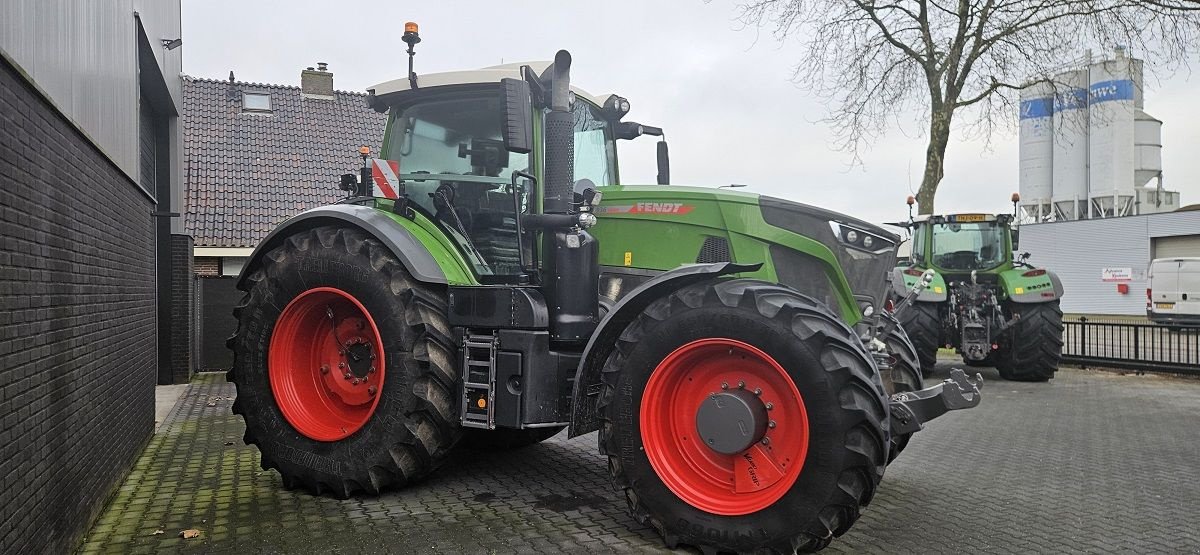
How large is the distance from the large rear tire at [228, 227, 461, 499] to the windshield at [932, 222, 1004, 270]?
32.7ft

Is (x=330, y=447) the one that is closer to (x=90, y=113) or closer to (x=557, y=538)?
(x=557, y=538)

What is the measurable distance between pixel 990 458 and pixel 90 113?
6.41 meters

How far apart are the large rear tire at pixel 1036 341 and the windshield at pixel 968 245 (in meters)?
1.15

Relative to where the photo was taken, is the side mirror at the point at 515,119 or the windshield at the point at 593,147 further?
the windshield at the point at 593,147

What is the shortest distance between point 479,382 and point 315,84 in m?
17.6

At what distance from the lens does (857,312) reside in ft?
15.3

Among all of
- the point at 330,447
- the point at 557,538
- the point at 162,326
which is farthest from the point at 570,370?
the point at 162,326

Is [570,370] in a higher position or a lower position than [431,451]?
higher

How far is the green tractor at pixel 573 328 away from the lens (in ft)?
12.4

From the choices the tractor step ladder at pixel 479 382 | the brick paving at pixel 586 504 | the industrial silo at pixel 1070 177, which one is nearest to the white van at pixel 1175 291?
the brick paving at pixel 586 504

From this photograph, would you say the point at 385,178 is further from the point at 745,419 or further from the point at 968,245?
the point at 968,245

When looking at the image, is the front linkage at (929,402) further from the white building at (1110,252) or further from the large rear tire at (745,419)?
the white building at (1110,252)

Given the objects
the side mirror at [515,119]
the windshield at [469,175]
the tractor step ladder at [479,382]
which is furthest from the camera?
the windshield at [469,175]

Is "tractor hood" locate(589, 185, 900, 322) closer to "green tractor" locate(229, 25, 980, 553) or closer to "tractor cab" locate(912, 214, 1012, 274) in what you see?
"green tractor" locate(229, 25, 980, 553)
